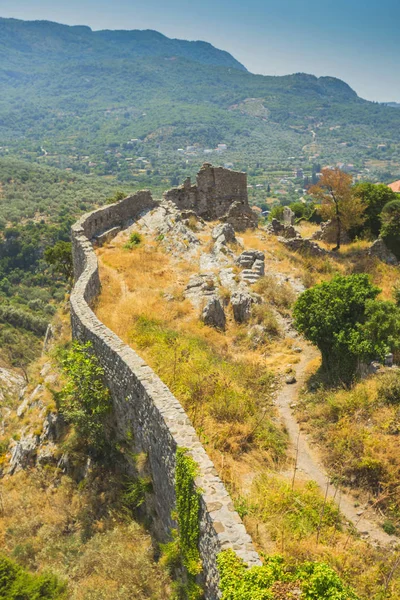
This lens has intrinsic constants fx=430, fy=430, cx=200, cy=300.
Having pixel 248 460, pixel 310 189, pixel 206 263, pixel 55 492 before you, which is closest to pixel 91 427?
pixel 55 492

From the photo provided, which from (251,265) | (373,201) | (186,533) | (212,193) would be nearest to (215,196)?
(212,193)

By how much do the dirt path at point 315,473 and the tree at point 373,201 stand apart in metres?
16.7

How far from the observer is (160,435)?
7.29m

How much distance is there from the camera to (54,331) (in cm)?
1722

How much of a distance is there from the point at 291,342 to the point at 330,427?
5153 millimetres

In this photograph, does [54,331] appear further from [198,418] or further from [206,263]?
[198,418]

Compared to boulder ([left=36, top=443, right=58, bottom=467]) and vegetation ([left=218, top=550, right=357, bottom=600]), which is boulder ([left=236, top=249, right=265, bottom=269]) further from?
vegetation ([left=218, top=550, right=357, bottom=600])

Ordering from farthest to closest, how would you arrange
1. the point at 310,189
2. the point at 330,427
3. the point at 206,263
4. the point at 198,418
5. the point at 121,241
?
1. the point at 310,189
2. the point at 121,241
3. the point at 206,263
4. the point at 330,427
5. the point at 198,418

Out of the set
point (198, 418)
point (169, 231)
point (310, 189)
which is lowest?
point (198, 418)

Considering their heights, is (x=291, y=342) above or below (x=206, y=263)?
below

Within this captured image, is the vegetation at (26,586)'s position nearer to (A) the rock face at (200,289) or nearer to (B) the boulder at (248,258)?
(A) the rock face at (200,289)

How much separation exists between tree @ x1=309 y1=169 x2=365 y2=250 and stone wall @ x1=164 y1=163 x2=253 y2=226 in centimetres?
467

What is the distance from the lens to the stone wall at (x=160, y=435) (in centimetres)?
535

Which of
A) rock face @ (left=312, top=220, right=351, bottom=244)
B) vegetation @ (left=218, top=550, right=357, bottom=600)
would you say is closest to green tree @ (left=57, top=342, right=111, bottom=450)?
vegetation @ (left=218, top=550, right=357, bottom=600)
